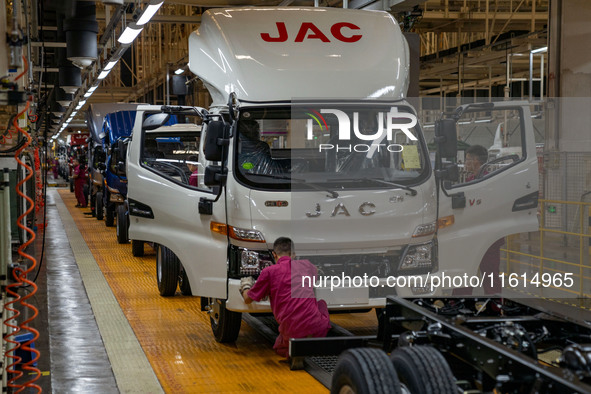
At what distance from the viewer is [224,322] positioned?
24.5ft

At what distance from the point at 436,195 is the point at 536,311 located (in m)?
2.20

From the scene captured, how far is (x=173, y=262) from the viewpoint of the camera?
10.0 meters

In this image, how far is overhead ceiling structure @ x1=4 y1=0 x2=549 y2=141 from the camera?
36.9 feet

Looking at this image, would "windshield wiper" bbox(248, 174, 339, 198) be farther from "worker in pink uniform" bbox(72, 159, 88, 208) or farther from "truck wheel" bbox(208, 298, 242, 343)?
"worker in pink uniform" bbox(72, 159, 88, 208)

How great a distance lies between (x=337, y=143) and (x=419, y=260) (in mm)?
1309

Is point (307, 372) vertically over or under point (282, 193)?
under

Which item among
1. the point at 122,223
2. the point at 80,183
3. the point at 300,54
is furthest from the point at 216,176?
the point at 80,183

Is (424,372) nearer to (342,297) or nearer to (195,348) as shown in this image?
(342,297)

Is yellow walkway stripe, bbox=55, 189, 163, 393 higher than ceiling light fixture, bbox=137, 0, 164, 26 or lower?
lower

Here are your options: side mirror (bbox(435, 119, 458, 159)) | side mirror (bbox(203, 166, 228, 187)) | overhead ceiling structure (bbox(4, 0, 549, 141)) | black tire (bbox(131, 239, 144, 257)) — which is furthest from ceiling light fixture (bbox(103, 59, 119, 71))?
side mirror (bbox(435, 119, 458, 159))

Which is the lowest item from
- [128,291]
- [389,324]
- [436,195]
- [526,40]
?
[128,291]

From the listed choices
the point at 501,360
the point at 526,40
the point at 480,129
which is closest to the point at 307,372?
the point at 501,360

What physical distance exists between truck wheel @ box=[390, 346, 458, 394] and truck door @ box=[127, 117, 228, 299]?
3073 mm

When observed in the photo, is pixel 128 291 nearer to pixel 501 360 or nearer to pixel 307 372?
pixel 307 372
